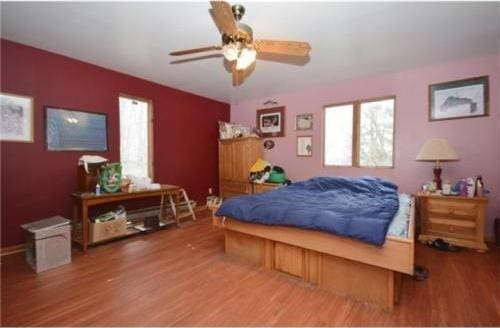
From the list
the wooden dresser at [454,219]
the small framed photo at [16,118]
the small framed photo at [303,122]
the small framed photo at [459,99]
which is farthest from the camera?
the small framed photo at [303,122]

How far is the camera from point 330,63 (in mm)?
3232

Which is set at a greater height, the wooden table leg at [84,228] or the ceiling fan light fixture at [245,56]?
the ceiling fan light fixture at [245,56]

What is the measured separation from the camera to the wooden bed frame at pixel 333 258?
165cm

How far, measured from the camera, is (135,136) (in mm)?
3861

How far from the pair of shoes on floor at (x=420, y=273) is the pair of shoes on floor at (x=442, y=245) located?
0.66m

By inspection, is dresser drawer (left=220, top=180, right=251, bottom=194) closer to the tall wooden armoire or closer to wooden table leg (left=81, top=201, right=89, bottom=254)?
the tall wooden armoire

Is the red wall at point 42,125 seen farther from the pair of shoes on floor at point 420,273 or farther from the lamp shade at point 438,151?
the lamp shade at point 438,151

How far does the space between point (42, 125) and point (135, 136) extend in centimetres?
119

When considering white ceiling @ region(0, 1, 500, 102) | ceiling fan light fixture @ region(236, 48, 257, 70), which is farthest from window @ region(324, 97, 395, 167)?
ceiling fan light fixture @ region(236, 48, 257, 70)

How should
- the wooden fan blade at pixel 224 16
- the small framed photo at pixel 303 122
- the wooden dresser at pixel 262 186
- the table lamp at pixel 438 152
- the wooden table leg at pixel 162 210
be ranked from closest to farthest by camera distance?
the wooden fan blade at pixel 224 16 < the table lamp at pixel 438 152 < the wooden table leg at pixel 162 210 < the wooden dresser at pixel 262 186 < the small framed photo at pixel 303 122

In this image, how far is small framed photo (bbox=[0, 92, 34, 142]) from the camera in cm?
258

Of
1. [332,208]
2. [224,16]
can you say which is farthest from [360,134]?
[224,16]

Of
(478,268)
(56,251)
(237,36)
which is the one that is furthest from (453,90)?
(56,251)

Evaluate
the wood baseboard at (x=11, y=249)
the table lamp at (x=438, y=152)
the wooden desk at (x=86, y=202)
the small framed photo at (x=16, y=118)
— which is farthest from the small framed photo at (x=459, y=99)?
the wood baseboard at (x=11, y=249)
